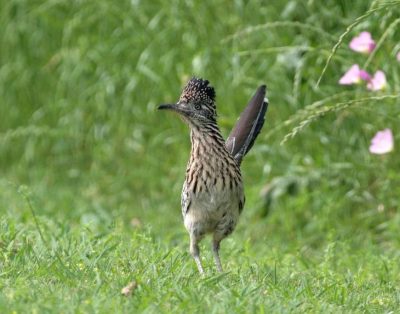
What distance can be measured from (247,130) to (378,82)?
1462 millimetres

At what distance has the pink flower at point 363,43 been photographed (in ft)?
26.0

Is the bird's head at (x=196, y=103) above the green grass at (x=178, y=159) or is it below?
above

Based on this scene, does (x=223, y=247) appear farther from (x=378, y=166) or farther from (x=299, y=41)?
(x=299, y=41)

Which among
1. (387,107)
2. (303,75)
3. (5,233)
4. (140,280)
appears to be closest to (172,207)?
(303,75)

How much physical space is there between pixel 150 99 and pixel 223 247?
10.8 feet

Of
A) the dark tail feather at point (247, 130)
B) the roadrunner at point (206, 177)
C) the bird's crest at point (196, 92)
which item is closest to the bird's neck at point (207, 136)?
the roadrunner at point (206, 177)

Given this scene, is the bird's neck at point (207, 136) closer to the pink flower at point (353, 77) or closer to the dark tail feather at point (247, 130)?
the dark tail feather at point (247, 130)

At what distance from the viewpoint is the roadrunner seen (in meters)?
6.44

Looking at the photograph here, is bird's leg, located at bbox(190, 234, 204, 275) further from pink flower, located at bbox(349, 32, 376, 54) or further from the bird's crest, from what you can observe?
pink flower, located at bbox(349, 32, 376, 54)

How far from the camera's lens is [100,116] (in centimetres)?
1098

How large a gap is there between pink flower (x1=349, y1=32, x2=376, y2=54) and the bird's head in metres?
1.88

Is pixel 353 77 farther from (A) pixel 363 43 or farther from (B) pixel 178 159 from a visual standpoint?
(B) pixel 178 159

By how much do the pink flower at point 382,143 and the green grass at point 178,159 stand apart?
0.16 meters

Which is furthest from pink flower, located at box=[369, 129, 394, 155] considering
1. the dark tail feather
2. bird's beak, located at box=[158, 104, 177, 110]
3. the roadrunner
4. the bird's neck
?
bird's beak, located at box=[158, 104, 177, 110]
